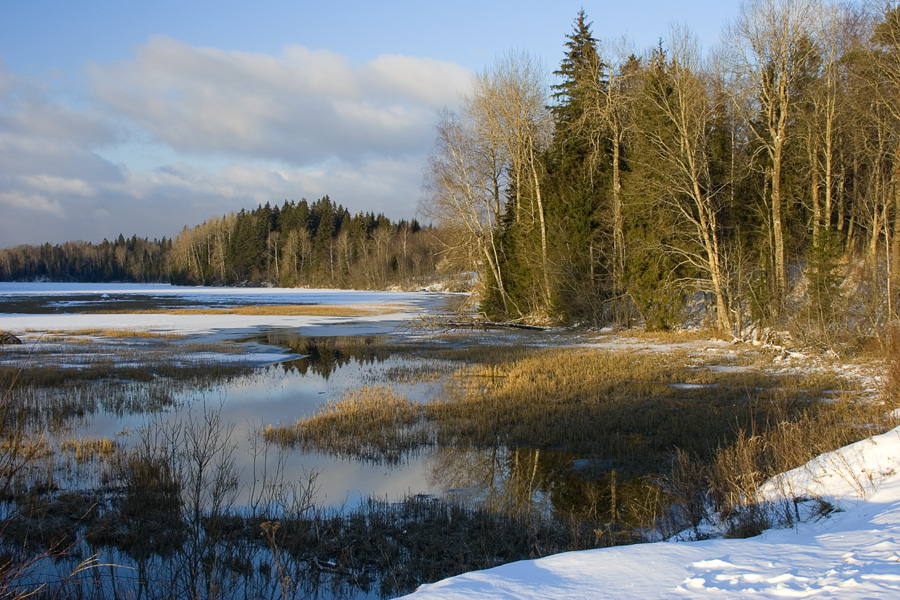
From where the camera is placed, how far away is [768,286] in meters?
24.2

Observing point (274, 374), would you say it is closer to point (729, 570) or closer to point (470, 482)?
point (470, 482)

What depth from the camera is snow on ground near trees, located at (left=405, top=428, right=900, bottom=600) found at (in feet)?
10.7

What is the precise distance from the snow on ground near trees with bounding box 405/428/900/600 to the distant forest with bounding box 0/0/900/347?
14476mm

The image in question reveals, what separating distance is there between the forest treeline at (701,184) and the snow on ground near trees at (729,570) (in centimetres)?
1494

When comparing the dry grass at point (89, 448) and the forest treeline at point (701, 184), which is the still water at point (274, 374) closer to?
the dry grass at point (89, 448)

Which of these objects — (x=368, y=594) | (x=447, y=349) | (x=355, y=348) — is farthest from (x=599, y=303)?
(x=368, y=594)

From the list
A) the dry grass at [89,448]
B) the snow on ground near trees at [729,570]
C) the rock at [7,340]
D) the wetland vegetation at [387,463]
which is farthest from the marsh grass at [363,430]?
the rock at [7,340]

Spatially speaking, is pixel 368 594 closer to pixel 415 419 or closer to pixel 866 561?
pixel 866 561

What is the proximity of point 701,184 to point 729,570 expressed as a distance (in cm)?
2336

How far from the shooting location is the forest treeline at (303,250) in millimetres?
95062

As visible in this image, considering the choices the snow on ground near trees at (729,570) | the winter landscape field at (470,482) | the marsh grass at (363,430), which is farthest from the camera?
the marsh grass at (363,430)

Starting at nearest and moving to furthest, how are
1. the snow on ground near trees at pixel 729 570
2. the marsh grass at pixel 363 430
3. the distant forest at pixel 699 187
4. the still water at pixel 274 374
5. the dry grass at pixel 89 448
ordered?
1. the snow on ground near trees at pixel 729 570
2. the still water at pixel 274 374
3. the dry grass at pixel 89 448
4. the marsh grass at pixel 363 430
5. the distant forest at pixel 699 187

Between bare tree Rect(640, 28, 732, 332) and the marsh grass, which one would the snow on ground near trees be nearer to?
the marsh grass

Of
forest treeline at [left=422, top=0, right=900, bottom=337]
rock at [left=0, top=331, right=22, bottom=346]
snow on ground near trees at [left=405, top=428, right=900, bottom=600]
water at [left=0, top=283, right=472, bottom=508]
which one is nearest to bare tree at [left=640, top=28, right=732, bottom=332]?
forest treeline at [left=422, top=0, right=900, bottom=337]
